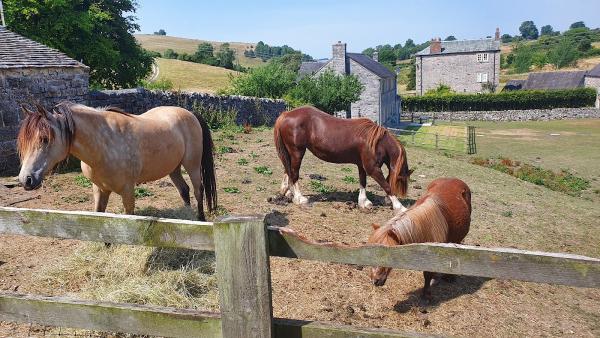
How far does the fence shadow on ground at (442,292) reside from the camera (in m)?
5.55

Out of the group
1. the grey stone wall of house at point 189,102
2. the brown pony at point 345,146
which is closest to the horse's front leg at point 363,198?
the brown pony at point 345,146

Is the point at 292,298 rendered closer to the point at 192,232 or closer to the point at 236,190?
the point at 192,232

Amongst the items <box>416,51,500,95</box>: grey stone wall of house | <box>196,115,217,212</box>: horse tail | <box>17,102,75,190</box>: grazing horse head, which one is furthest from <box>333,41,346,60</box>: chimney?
<box>17,102,75,190</box>: grazing horse head

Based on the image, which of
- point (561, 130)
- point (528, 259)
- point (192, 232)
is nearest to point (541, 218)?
point (528, 259)

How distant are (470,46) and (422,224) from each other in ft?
217

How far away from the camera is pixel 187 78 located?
6128 centimetres

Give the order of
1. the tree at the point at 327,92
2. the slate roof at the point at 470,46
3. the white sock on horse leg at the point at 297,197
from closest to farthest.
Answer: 1. the white sock on horse leg at the point at 297,197
2. the tree at the point at 327,92
3. the slate roof at the point at 470,46

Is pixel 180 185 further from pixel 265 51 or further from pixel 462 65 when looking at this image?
pixel 265 51

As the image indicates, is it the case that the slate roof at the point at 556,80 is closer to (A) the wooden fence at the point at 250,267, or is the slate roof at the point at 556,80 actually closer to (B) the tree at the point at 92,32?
→ (B) the tree at the point at 92,32

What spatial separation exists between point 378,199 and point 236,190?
338 cm

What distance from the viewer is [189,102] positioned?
20.2m

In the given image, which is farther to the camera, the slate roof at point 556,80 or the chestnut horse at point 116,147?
the slate roof at point 556,80

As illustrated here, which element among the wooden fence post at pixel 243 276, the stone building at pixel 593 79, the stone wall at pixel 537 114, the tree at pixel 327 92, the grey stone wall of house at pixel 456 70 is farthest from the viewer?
the grey stone wall of house at pixel 456 70

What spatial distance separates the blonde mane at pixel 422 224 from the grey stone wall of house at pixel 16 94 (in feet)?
30.9
